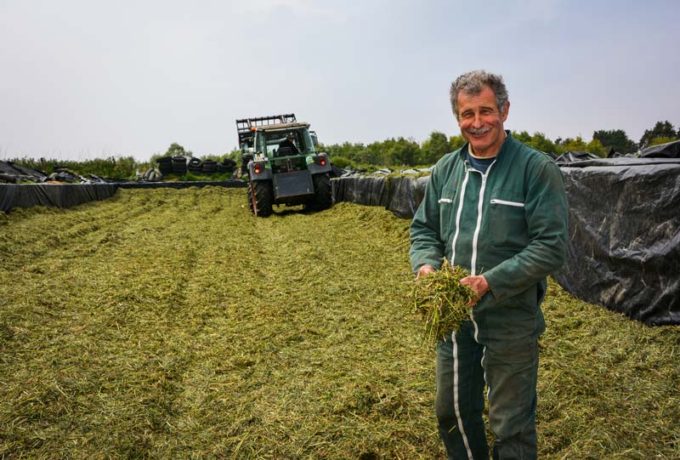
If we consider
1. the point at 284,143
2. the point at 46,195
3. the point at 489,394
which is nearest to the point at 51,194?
the point at 46,195

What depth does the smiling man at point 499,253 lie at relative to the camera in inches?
75.2

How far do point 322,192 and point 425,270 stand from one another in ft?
38.4

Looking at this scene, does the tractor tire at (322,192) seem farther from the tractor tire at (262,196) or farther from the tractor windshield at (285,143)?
the tractor windshield at (285,143)

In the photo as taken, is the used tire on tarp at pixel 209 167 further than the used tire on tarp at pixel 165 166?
Yes

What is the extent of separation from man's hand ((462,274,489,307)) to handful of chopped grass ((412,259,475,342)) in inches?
1.1

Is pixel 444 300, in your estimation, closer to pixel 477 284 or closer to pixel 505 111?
pixel 477 284

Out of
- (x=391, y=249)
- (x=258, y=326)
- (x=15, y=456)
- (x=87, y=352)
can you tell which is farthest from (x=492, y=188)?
(x=391, y=249)

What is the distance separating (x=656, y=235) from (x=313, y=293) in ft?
11.3

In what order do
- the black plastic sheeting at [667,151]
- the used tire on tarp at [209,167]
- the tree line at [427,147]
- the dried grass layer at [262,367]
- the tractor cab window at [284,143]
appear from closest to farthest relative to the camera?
the dried grass layer at [262,367] < the black plastic sheeting at [667,151] < the tractor cab window at [284,143] < the used tire on tarp at [209,167] < the tree line at [427,147]

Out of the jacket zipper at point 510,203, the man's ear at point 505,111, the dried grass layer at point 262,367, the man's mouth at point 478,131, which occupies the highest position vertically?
the man's ear at point 505,111

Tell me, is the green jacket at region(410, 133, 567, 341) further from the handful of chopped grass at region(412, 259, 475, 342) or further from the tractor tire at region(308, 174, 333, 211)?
the tractor tire at region(308, 174, 333, 211)

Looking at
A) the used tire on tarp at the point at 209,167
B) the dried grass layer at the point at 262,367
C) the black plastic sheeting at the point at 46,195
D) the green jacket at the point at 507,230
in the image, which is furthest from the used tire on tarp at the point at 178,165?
the green jacket at the point at 507,230

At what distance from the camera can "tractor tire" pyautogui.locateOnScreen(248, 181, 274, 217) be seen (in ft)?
43.2

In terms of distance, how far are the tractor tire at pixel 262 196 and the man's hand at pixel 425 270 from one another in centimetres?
1128
